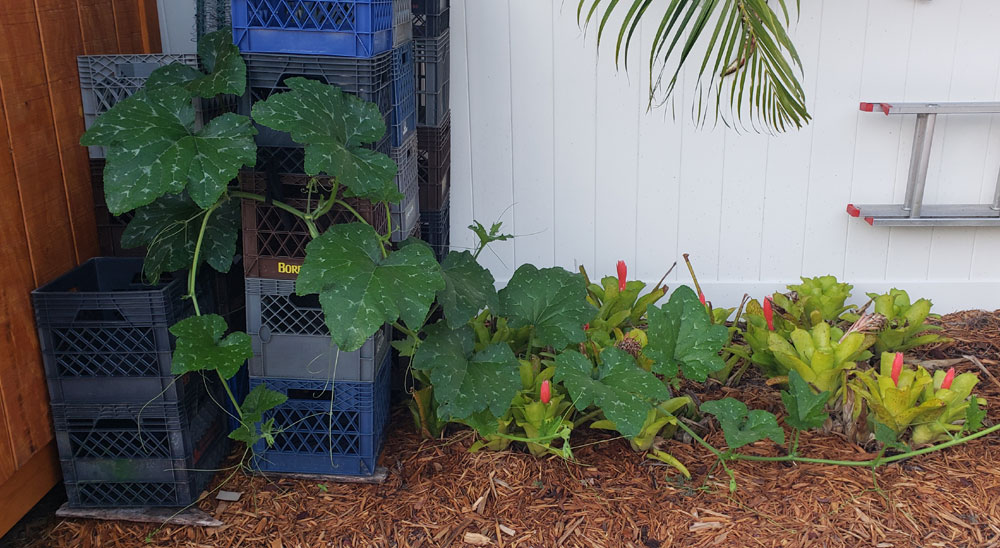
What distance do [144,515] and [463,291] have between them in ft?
3.11

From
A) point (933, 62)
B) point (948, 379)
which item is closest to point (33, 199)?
point (948, 379)

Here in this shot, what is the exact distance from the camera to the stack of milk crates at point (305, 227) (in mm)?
1921

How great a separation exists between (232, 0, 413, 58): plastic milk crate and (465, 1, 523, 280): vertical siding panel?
0.97 m

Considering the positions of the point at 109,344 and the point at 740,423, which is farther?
the point at 740,423

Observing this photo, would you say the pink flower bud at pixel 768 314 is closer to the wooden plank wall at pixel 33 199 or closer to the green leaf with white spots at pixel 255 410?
the green leaf with white spots at pixel 255 410

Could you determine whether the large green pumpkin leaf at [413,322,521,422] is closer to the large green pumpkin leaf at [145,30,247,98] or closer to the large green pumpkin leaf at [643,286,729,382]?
the large green pumpkin leaf at [643,286,729,382]

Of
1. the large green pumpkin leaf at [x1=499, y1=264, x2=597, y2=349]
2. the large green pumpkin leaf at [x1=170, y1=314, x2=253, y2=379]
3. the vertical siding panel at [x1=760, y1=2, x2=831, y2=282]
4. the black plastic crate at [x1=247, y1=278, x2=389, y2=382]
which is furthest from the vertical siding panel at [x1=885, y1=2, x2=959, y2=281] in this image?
the large green pumpkin leaf at [x1=170, y1=314, x2=253, y2=379]

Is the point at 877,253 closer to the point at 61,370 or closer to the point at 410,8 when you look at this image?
the point at 410,8

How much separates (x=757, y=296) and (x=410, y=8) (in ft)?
5.39

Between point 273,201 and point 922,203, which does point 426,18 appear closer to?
point 273,201

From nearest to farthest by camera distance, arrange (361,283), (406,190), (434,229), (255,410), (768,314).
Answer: (361,283) < (255,410) < (406,190) < (768,314) < (434,229)

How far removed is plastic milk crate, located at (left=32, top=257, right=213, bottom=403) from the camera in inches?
76.4

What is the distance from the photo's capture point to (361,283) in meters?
1.78

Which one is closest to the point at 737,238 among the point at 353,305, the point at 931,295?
the point at 931,295
